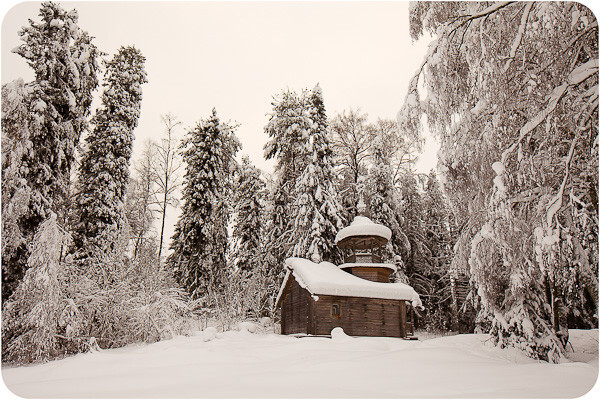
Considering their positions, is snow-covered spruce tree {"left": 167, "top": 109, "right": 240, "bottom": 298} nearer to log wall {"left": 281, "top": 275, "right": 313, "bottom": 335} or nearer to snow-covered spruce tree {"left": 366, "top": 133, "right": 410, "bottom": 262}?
log wall {"left": 281, "top": 275, "right": 313, "bottom": 335}

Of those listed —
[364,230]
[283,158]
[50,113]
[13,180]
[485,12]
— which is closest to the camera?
[485,12]

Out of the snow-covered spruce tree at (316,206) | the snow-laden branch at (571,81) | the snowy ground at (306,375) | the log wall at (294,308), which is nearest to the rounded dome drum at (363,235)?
the snow-covered spruce tree at (316,206)

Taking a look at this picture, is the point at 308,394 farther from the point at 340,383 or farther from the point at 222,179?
the point at 222,179

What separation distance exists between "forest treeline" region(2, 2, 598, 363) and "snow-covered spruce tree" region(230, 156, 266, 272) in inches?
149

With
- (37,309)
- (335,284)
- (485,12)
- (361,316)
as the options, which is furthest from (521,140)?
(361,316)

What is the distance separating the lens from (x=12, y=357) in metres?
9.56

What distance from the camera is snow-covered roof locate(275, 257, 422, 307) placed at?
57.4ft

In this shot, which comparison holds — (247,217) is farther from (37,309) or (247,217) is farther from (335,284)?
(37,309)

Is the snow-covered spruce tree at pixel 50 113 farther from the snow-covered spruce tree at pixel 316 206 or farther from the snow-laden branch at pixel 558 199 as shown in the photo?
the snow-covered spruce tree at pixel 316 206

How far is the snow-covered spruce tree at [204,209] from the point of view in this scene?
2386cm

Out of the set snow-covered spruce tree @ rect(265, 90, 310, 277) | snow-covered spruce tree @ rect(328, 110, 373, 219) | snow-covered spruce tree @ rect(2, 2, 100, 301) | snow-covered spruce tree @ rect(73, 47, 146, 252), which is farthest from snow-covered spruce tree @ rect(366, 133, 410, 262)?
snow-covered spruce tree @ rect(2, 2, 100, 301)

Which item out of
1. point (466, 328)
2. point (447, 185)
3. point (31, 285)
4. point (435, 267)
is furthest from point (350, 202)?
point (31, 285)

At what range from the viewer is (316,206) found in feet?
78.8

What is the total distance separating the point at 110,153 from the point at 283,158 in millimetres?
11442
